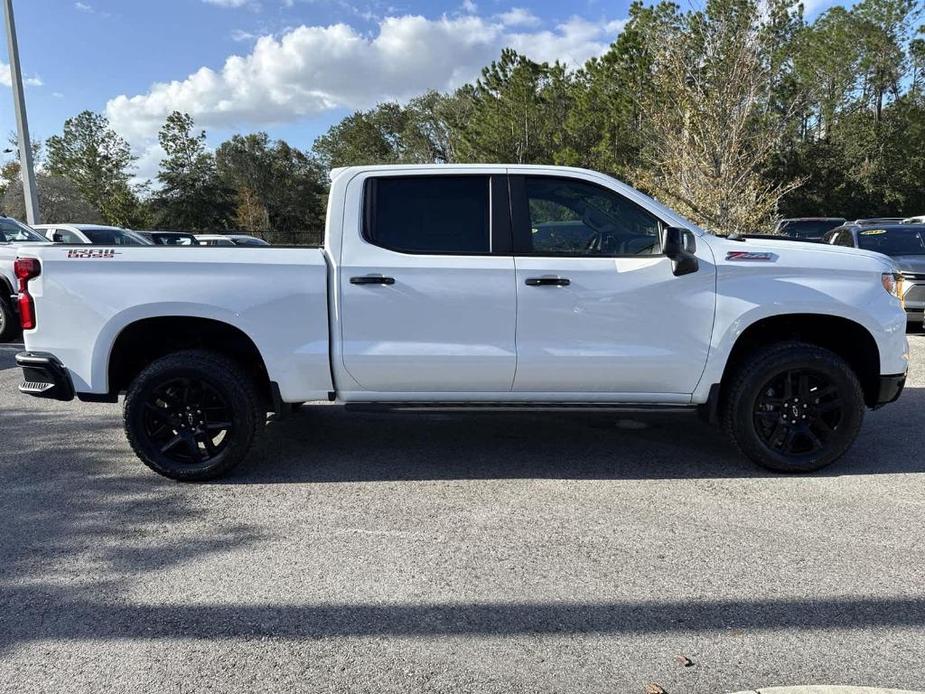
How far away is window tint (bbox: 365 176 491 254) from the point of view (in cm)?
445

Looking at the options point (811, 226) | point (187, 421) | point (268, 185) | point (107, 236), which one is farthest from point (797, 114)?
point (268, 185)

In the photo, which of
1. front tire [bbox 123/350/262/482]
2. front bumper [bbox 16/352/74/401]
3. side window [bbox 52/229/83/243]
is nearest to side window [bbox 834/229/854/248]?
front tire [bbox 123/350/262/482]

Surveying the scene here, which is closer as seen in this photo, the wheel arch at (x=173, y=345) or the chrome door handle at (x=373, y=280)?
the chrome door handle at (x=373, y=280)

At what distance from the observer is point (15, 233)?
1090 centimetres

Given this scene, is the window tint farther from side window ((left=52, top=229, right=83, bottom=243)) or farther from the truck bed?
side window ((left=52, top=229, right=83, bottom=243))

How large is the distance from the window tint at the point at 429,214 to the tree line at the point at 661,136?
10.6 meters

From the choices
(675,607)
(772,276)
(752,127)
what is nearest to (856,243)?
(752,127)

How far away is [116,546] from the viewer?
3609 millimetres

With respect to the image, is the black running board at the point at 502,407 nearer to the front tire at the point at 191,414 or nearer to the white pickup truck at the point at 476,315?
the white pickup truck at the point at 476,315

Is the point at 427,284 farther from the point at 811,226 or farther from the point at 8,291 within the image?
the point at 811,226

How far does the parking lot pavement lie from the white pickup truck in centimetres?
50

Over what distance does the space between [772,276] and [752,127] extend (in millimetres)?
12876

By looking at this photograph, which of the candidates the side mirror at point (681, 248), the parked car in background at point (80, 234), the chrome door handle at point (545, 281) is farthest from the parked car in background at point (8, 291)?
the side mirror at point (681, 248)

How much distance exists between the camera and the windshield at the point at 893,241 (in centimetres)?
1086
